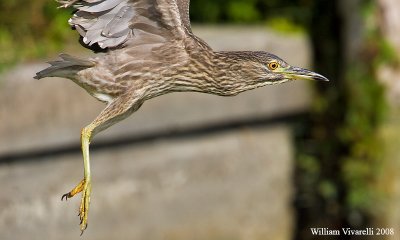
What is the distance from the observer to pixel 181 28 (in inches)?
215

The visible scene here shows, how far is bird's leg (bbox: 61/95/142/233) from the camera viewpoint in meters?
5.24

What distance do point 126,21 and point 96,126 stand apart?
1.67ft

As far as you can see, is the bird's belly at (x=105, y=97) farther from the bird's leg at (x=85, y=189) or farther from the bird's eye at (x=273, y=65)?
the bird's eye at (x=273, y=65)

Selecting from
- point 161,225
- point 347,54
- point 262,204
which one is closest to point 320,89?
point 347,54

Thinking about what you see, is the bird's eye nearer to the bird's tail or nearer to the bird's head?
the bird's head

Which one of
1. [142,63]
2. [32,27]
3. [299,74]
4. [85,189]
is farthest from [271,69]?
[32,27]

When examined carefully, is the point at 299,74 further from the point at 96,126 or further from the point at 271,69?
the point at 96,126

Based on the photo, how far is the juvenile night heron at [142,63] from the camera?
533 cm

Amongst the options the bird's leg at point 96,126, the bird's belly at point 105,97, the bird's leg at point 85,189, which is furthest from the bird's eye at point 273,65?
the bird's leg at point 85,189

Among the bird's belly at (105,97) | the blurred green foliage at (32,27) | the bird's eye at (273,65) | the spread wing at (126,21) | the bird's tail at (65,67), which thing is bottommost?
the blurred green foliage at (32,27)

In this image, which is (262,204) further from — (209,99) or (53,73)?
(53,73)

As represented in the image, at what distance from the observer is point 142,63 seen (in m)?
5.51

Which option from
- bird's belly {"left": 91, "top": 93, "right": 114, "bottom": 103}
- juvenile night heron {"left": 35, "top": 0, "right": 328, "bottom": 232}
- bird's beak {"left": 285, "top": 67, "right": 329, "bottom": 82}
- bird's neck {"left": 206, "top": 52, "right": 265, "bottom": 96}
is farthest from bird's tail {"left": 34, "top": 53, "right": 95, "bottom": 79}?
bird's beak {"left": 285, "top": 67, "right": 329, "bottom": 82}

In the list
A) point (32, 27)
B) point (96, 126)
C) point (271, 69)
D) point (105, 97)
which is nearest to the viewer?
point (96, 126)
